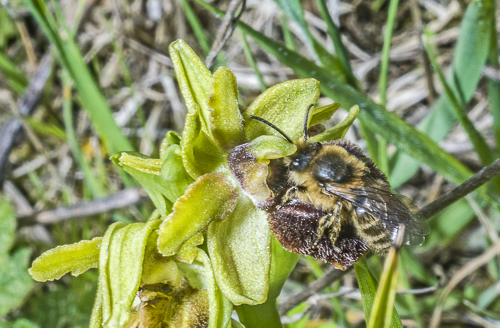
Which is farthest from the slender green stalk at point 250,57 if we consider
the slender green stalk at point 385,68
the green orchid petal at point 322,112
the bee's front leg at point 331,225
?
the bee's front leg at point 331,225

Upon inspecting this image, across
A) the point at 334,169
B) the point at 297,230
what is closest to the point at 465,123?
the point at 334,169

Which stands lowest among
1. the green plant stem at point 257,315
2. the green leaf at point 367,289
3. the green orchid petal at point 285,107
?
the green plant stem at point 257,315

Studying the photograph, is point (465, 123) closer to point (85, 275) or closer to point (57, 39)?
point (57, 39)

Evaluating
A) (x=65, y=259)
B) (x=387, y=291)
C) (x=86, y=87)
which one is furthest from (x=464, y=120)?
(x=86, y=87)

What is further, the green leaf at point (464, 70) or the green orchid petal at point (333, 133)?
the green leaf at point (464, 70)

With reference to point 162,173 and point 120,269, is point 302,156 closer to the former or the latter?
point 162,173

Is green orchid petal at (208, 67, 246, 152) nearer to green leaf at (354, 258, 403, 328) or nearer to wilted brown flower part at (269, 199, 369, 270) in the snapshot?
wilted brown flower part at (269, 199, 369, 270)

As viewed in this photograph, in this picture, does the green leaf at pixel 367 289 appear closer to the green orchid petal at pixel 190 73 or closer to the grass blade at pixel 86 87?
the green orchid petal at pixel 190 73
